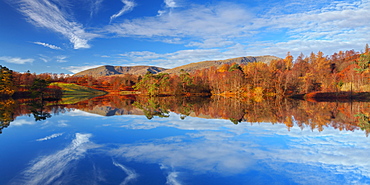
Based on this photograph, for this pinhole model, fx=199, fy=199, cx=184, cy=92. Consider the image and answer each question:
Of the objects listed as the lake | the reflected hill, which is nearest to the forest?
the reflected hill

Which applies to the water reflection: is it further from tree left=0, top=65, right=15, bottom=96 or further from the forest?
tree left=0, top=65, right=15, bottom=96

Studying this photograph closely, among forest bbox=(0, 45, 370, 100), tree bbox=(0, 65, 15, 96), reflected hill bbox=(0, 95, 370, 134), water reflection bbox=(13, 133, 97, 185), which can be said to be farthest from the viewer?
forest bbox=(0, 45, 370, 100)

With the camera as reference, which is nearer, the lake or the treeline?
the lake

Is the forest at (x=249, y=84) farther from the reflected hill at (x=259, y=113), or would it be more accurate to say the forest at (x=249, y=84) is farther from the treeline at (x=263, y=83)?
the reflected hill at (x=259, y=113)

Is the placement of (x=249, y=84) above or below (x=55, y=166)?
above

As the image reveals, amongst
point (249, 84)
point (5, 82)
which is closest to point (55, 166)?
point (5, 82)

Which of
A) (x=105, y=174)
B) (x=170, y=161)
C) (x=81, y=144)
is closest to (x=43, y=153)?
(x=81, y=144)

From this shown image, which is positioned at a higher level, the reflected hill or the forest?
the forest

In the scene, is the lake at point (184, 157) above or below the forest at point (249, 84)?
below

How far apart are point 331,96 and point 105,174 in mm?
53572

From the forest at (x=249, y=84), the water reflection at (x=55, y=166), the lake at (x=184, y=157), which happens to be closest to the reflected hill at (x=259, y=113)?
the lake at (x=184, y=157)

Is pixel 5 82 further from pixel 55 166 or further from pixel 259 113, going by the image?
pixel 259 113

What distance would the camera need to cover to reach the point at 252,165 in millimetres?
6297

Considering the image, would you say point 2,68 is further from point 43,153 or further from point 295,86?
point 295,86
